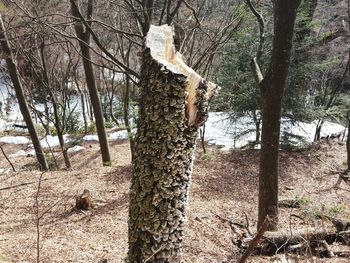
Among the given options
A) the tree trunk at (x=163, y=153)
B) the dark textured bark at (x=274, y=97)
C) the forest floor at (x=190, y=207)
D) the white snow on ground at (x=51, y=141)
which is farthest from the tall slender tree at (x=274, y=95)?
the white snow on ground at (x=51, y=141)

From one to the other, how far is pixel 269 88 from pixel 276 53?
0.38 meters

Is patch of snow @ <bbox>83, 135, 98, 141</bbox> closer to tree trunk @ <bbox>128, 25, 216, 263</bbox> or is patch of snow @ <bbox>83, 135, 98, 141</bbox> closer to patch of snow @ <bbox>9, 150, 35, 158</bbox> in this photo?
patch of snow @ <bbox>9, 150, 35, 158</bbox>

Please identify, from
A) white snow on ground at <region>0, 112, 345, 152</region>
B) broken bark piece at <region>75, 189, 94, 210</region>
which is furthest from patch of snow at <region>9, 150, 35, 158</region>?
broken bark piece at <region>75, 189, 94, 210</region>

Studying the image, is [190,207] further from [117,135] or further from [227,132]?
[117,135]

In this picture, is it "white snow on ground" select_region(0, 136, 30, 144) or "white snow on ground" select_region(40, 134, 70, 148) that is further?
"white snow on ground" select_region(0, 136, 30, 144)

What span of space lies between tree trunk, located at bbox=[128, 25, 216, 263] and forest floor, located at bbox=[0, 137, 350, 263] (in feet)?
2.33

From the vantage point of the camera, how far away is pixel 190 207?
552cm

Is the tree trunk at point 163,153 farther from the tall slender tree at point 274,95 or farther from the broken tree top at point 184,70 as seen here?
the tall slender tree at point 274,95

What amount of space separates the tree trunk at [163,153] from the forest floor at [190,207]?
0.71m

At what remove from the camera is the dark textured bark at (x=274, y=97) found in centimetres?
362

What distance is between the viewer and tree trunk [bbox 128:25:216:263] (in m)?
2.22

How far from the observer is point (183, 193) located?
2.36 m

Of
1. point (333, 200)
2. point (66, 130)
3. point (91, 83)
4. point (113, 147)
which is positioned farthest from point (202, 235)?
point (66, 130)

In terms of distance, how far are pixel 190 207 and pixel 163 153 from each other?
3452mm
